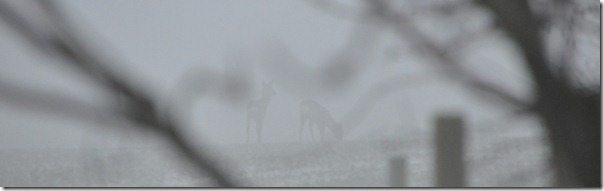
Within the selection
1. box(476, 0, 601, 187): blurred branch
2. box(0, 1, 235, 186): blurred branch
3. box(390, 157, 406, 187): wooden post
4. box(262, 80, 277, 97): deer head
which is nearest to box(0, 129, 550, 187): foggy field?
box(390, 157, 406, 187): wooden post

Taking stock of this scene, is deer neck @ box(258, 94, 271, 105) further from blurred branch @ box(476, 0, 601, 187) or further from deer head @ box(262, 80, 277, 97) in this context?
blurred branch @ box(476, 0, 601, 187)

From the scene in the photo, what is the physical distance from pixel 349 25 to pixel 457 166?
1.14 feet

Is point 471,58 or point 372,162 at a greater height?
point 471,58

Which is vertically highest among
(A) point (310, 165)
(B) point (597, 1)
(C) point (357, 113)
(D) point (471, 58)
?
(B) point (597, 1)

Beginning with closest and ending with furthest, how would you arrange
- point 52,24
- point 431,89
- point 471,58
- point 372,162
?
point 52,24, point 471,58, point 431,89, point 372,162

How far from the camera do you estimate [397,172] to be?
5.45ft

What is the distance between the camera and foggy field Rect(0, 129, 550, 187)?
1.55m

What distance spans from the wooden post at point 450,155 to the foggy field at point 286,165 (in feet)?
0.06

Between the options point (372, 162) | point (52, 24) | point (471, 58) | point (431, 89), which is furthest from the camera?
point (372, 162)

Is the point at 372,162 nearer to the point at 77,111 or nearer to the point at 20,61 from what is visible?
the point at 20,61

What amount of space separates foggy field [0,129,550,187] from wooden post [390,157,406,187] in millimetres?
10

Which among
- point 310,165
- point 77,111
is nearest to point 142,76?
point 310,165

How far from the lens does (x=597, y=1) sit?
154cm

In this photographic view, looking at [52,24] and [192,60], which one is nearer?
[52,24]
